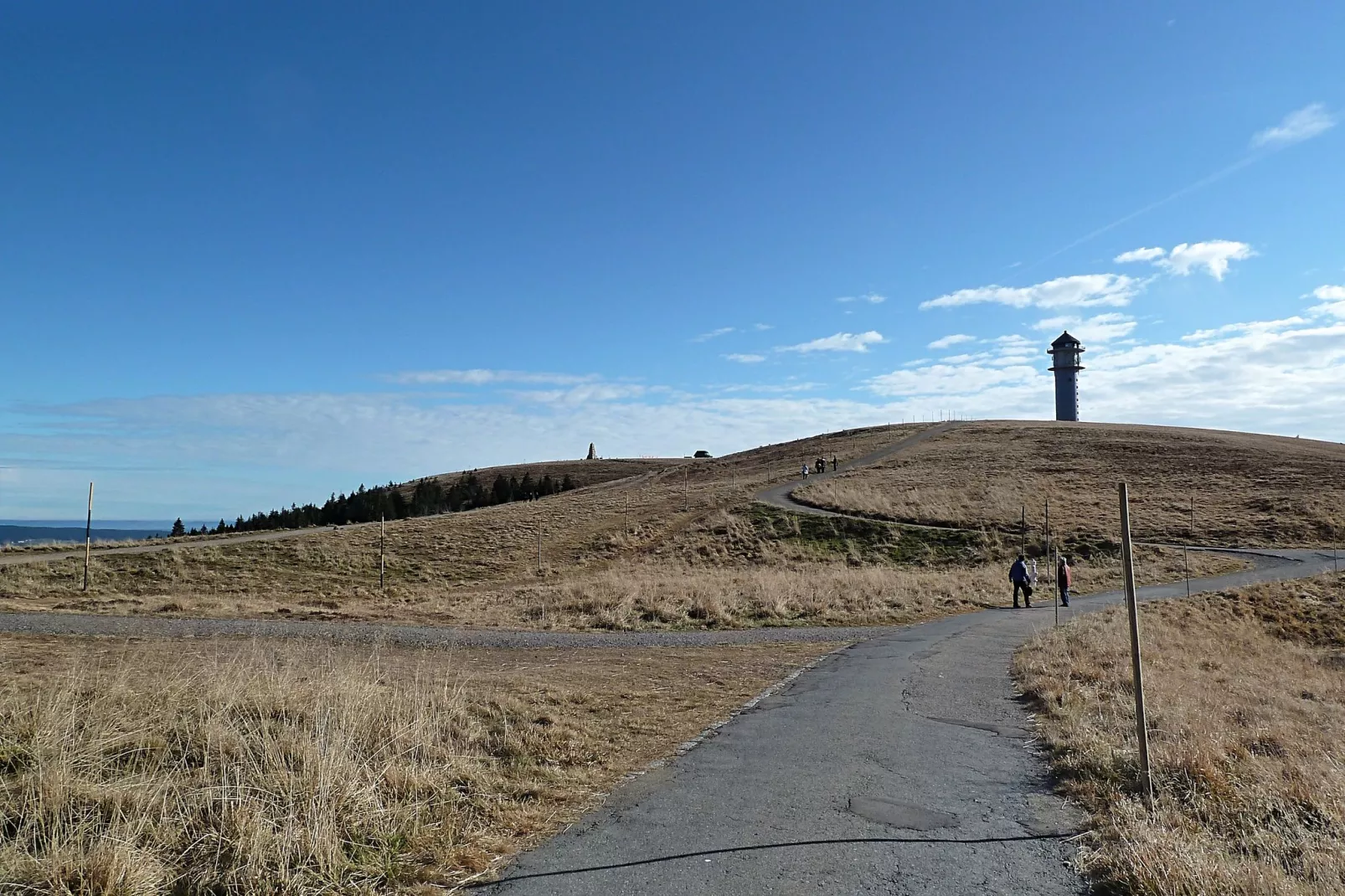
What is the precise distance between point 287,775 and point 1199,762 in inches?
271

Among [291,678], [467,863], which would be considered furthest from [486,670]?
[467,863]

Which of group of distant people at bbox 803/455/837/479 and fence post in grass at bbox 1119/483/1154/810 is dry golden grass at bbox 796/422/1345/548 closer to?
group of distant people at bbox 803/455/837/479

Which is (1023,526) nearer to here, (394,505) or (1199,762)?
(1199,762)

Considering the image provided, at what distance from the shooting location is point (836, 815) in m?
5.75

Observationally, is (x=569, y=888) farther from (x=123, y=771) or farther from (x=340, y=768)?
(x=123, y=771)

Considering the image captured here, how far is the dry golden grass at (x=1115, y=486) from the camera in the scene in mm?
39531

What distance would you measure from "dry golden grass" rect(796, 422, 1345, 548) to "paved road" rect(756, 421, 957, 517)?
4.03 feet

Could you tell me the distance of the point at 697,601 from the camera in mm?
22047

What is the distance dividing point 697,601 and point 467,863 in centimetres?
1735

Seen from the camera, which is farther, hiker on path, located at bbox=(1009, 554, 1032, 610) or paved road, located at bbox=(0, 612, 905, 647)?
hiker on path, located at bbox=(1009, 554, 1032, 610)

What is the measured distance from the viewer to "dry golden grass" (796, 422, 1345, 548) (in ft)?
130

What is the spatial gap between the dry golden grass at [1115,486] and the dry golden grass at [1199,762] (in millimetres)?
26519

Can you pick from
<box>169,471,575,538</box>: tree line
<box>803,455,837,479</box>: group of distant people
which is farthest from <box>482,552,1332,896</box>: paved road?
<box>169,471,575,538</box>: tree line

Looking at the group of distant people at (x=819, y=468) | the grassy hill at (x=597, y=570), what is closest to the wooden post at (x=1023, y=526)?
the grassy hill at (x=597, y=570)
